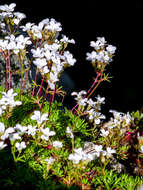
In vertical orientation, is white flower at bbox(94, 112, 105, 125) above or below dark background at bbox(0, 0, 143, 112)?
below

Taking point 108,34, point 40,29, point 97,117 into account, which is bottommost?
point 97,117

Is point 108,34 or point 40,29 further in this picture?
point 108,34

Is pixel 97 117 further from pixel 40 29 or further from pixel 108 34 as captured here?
pixel 108 34

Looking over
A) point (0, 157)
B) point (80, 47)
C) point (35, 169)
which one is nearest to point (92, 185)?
point (35, 169)

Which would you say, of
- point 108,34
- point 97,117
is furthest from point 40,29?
point 108,34

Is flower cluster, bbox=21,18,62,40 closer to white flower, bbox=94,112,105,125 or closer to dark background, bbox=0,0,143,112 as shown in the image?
white flower, bbox=94,112,105,125

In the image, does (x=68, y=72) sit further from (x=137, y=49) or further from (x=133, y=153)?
(x=133, y=153)

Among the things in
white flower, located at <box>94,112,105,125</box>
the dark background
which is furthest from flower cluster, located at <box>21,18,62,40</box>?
the dark background

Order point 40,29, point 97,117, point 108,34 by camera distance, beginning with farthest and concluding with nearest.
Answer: point 108,34 → point 97,117 → point 40,29
